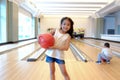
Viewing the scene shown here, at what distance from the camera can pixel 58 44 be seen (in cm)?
254

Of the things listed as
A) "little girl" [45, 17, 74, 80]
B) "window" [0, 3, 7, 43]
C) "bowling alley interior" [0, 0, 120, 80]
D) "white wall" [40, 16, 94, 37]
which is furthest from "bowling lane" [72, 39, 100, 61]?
"white wall" [40, 16, 94, 37]

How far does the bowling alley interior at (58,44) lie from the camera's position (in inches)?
146

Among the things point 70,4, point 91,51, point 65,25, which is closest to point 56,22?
point 70,4

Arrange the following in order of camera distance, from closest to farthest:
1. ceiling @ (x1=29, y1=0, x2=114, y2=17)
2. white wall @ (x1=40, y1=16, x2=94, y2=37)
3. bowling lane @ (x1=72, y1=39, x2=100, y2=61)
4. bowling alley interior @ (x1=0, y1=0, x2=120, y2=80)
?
bowling alley interior @ (x1=0, y1=0, x2=120, y2=80), bowling lane @ (x1=72, y1=39, x2=100, y2=61), ceiling @ (x1=29, y1=0, x2=114, y2=17), white wall @ (x1=40, y1=16, x2=94, y2=37)

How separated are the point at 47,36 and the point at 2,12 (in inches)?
356

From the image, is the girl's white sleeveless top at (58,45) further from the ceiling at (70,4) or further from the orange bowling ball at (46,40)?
the ceiling at (70,4)

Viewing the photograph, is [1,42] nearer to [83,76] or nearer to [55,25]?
[83,76]

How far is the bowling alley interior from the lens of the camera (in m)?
3.71

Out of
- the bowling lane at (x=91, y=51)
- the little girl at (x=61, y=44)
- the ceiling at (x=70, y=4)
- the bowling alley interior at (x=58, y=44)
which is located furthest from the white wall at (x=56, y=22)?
the little girl at (x=61, y=44)

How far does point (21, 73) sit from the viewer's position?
3.91m

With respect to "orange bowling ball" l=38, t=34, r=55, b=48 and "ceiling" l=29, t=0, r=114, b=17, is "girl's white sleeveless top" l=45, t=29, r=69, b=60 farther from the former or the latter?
"ceiling" l=29, t=0, r=114, b=17

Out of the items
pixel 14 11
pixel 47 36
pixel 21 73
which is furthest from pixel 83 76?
pixel 14 11

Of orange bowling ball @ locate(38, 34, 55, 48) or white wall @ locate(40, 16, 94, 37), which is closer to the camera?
orange bowling ball @ locate(38, 34, 55, 48)

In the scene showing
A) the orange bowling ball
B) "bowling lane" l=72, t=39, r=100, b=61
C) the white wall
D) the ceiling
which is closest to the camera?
the orange bowling ball
